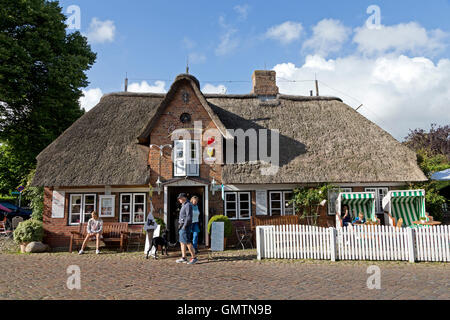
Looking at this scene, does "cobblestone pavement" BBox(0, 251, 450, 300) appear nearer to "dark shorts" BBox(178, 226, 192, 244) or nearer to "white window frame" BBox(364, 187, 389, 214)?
"dark shorts" BBox(178, 226, 192, 244)

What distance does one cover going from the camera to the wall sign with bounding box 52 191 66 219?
508 inches

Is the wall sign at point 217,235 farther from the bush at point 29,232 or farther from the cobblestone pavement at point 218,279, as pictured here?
the bush at point 29,232

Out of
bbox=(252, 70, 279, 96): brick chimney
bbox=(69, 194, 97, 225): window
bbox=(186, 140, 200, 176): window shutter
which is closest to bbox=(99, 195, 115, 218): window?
bbox=(69, 194, 97, 225): window

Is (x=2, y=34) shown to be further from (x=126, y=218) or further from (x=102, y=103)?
(x=126, y=218)

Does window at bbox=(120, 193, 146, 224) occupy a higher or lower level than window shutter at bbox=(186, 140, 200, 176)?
lower

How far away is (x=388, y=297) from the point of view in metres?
5.60

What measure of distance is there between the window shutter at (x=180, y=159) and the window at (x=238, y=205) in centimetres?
228

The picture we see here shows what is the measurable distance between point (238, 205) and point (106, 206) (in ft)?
19.1

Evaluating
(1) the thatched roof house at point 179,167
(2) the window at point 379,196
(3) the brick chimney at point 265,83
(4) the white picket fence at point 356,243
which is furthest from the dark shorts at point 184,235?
(3) the brick chimney at point 265,83

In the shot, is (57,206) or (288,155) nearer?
(57,206)

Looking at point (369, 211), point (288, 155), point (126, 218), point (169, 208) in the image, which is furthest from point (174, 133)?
point (369, 211)

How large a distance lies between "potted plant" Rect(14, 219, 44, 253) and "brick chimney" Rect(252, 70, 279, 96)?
42.9 ft

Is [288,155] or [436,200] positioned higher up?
[288,155]
